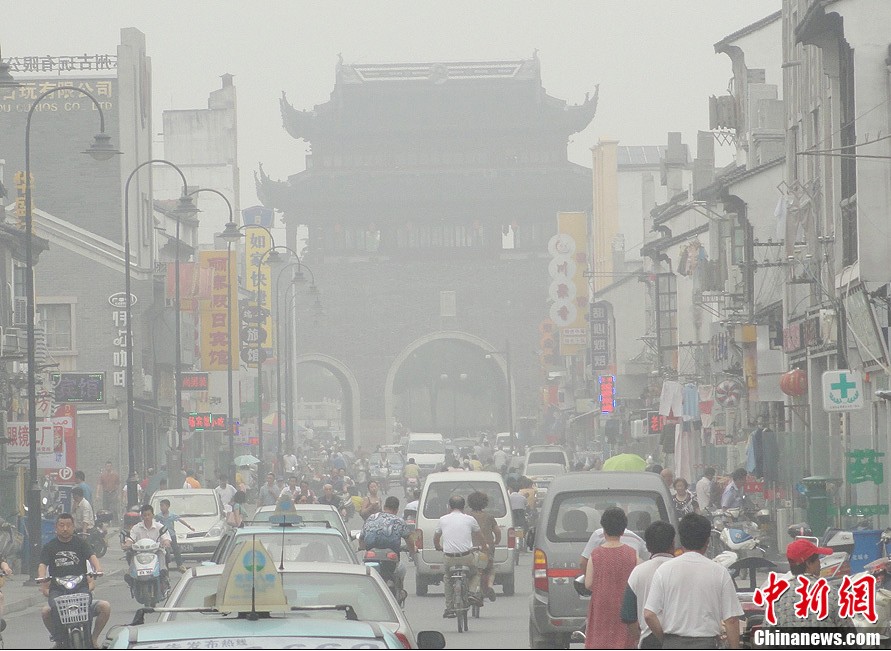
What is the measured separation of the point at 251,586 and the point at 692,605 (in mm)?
2718

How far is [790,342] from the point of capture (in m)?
29.8

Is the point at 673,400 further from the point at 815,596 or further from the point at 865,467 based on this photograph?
the point at 815,596

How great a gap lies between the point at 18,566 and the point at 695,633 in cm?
2115

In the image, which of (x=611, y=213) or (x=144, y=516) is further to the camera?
(x=611, y=213)

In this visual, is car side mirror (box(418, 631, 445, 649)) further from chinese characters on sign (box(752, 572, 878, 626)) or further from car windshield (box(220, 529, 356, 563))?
car windshield (box(220, 529, 356, 563))

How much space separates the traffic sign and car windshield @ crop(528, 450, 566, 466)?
2862 cm

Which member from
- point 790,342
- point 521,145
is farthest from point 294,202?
point 790,342

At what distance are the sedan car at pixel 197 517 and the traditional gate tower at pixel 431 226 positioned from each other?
187ft

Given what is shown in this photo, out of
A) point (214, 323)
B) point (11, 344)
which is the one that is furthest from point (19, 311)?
point (214, 323)

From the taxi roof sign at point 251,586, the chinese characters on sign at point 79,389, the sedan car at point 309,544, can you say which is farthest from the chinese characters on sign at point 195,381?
the taxi roof sign at point 251,586

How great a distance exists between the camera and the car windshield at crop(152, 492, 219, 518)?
3046 cm

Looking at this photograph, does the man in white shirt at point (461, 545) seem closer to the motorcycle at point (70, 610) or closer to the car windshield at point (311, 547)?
the car windshield at point (311, 547)

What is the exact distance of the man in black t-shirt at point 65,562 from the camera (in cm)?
1471

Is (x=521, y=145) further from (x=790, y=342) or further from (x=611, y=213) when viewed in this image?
(x=790, y=342)
